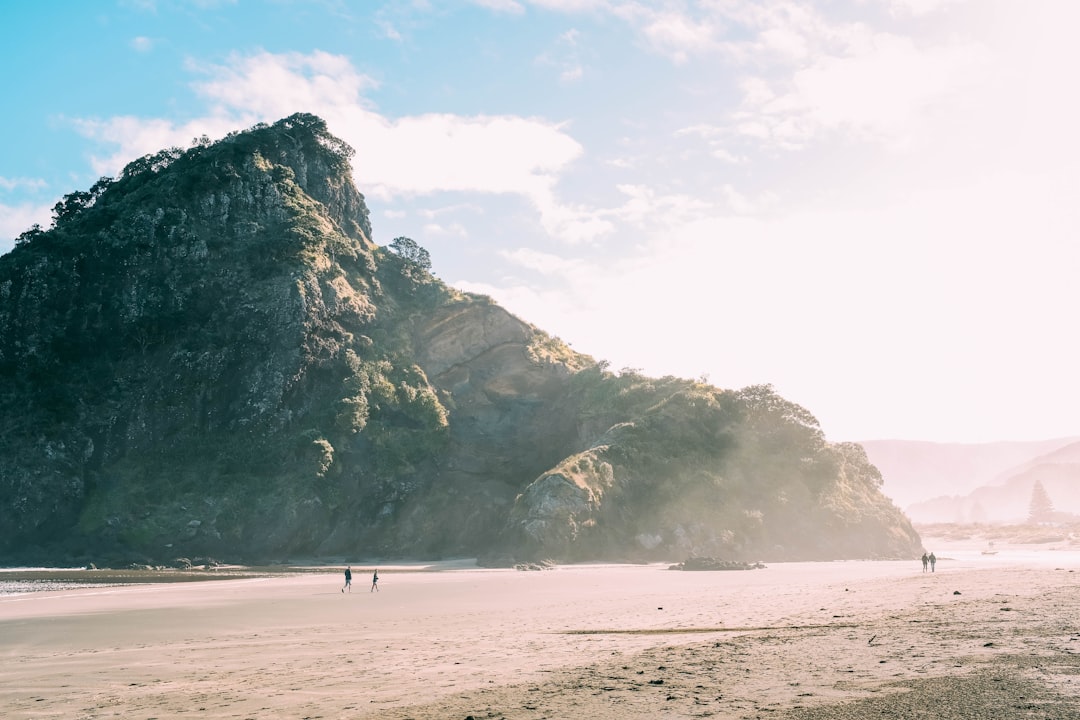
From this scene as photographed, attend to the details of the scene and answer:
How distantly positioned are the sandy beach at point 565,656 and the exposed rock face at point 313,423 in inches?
1380

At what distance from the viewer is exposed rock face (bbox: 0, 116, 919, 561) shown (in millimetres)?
64812

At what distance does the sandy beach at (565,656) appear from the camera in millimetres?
9273

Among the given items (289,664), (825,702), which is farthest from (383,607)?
(825,702)

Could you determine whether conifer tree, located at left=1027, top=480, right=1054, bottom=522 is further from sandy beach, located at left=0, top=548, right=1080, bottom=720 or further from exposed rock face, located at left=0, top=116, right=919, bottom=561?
sandy beach, located at left=0, top=548, right=1080, bottom=720

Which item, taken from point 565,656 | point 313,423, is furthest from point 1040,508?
point 565,656

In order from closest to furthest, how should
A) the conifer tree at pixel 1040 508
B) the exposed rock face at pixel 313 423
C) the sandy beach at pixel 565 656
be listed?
1. the sandy beach at pixel 565 656
2. the exposed rock face at pixel 313 423
3. the conifer tree at pixel 1040 508

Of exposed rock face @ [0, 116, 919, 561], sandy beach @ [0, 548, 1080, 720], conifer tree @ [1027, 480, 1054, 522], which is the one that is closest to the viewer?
sandy beach @ [0, 548, 1080, 720]

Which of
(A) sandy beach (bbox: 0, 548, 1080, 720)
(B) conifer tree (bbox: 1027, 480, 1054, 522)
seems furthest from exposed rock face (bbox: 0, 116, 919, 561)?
(B) conifer tree (bbox: 1027, 480, 1054, 522)

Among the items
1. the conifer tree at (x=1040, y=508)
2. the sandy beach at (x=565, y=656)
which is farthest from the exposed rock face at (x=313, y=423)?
the conifer tree at (x=1040, y=508)

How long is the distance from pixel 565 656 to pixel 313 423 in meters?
67.9

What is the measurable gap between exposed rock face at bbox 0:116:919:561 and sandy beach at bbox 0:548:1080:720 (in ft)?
115

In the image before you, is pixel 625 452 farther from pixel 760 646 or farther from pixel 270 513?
pixel 760 646

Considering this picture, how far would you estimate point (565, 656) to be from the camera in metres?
13.7

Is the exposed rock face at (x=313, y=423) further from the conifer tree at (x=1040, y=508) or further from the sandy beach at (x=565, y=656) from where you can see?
the conifer tree at (x=1040, y=508)
